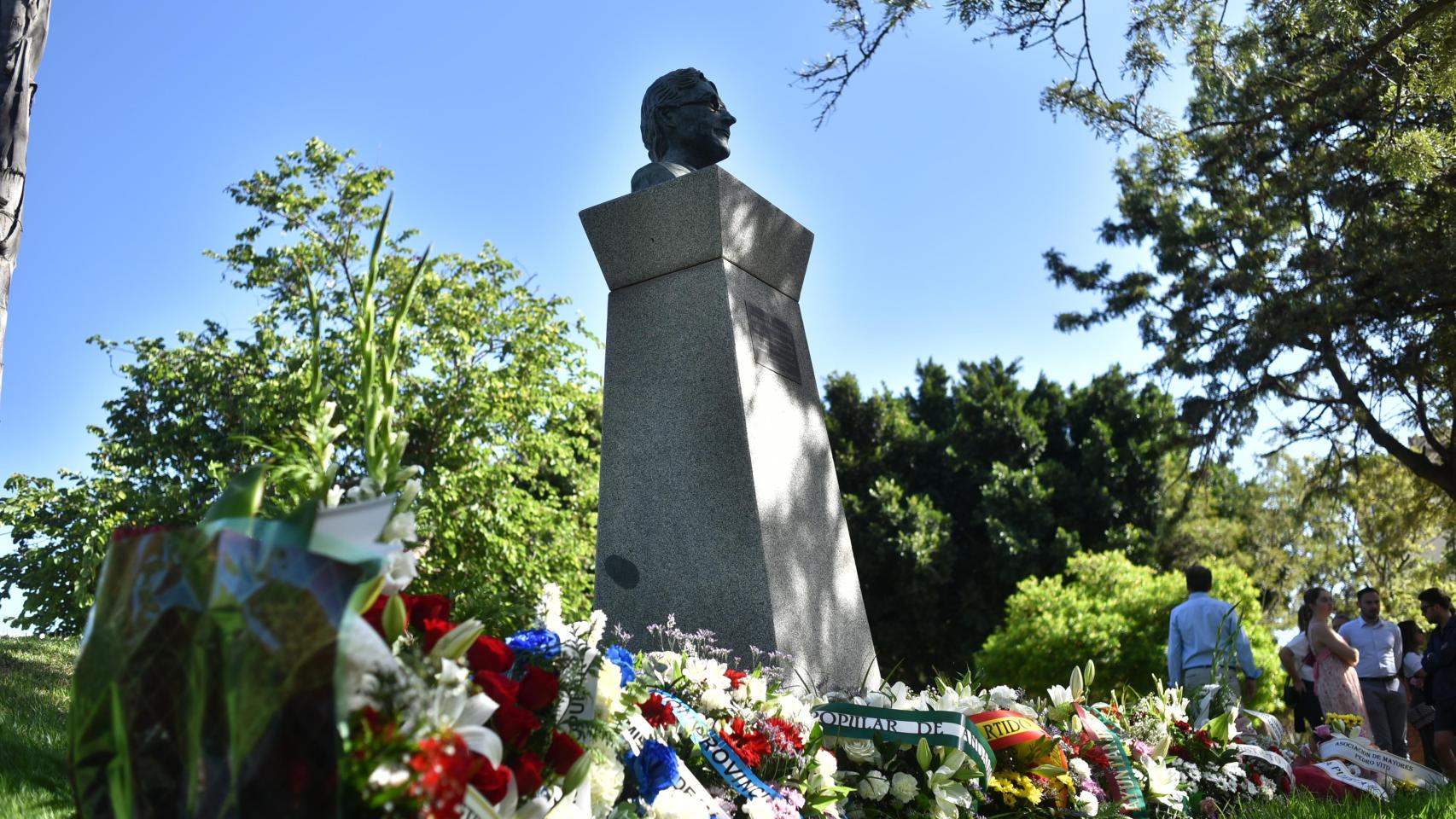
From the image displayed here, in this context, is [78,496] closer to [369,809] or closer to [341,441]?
[341,441]

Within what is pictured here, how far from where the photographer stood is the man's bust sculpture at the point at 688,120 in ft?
19.1

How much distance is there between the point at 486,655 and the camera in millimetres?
1825

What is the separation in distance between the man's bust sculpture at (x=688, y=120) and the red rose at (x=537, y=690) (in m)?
4.07

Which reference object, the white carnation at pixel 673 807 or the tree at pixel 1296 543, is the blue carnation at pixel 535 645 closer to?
the white carnation at pixel 673 807

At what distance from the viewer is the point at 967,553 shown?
874 inches

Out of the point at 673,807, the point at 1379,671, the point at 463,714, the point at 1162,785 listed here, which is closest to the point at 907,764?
the point at 673,807

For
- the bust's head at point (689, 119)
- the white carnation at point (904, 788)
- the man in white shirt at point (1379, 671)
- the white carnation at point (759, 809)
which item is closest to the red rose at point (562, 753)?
the white carnation at point (759, 809)

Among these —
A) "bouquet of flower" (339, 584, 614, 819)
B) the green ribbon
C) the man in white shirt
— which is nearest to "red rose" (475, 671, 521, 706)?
"bouquet of flower" (339, 584, 614, 819)

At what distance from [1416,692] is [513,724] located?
31.9 feet

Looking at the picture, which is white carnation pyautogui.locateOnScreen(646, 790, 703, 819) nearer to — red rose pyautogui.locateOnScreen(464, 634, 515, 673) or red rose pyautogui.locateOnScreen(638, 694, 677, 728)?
red rose pyautogui.locateOnScreen(638, 694, 677, 728)

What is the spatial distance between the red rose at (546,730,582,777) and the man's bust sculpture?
412 cm

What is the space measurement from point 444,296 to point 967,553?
10.8 meters

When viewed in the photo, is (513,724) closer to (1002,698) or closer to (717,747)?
(717,747)

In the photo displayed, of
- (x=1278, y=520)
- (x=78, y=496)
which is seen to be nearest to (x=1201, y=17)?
(x=78, y=496)
